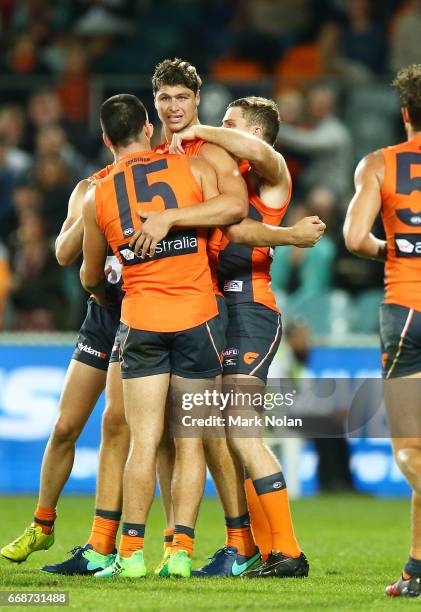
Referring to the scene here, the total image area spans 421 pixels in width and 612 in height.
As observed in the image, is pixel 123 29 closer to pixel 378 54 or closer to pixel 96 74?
pixel 96 74

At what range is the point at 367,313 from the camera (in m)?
14.5

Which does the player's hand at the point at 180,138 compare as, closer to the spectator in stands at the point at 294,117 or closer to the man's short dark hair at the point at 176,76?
the man's short dark hair at the point at 176,76

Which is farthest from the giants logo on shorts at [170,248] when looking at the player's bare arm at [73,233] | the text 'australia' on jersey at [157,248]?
the player's bare arm at [73,233]

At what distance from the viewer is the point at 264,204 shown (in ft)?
24.4

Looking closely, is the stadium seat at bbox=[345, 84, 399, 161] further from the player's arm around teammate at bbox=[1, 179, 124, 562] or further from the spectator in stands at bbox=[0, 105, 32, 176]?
the player's arm around teammate at bbox=[1, 179, 124, 562]

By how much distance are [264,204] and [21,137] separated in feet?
29.4

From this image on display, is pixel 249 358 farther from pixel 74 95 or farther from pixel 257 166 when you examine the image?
pixel 74 95

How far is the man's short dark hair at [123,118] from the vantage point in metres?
7.00

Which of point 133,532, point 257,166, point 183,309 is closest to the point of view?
point 133,532

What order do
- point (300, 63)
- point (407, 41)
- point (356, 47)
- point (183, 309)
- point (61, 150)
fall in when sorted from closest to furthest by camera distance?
1. point (183, 309)
2. point (61, 150)
3. point (407, 41)
4. point (356, 47)
5. point (300, 63)

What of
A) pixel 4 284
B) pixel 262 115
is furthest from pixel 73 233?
pixel 4 284

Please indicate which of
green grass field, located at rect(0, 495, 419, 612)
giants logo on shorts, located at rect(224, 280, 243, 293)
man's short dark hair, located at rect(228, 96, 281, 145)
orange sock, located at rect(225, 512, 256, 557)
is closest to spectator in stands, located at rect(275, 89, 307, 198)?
green grass field, located at rect(0, 495, 419, 612)

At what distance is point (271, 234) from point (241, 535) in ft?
5.68

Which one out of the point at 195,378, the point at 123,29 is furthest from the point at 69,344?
the point at 195,378
